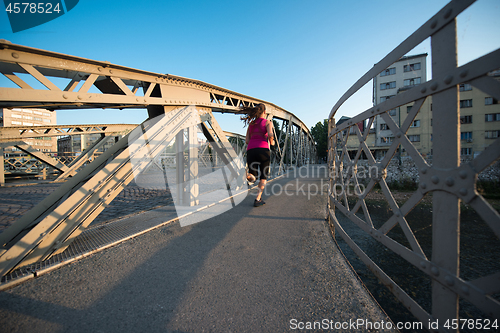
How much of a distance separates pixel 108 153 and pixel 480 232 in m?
5.61

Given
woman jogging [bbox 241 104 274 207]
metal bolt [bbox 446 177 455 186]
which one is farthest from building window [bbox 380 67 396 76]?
woman jogging [bbox 241 104 274 207]

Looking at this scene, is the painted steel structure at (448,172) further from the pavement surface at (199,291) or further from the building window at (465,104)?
the pavement surface at (199,291)

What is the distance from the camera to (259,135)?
4.29m

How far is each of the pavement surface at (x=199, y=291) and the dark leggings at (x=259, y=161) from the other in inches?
71.8

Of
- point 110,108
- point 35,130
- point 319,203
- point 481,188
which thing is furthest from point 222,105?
point 35,130

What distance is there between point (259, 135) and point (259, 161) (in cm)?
56

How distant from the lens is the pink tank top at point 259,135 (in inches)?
168

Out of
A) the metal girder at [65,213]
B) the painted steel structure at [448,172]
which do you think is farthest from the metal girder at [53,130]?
the painted steel structure at [448,172]

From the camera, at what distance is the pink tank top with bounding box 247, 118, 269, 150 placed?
14.0ft

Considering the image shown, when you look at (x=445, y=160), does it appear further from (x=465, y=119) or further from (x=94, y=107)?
(x=94, y=107)

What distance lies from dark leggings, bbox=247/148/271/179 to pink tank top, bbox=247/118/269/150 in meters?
0.10

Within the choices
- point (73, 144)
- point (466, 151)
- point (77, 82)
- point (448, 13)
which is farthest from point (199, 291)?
point (73, 144)

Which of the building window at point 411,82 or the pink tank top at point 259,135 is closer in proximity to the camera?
the building window at point 411,82

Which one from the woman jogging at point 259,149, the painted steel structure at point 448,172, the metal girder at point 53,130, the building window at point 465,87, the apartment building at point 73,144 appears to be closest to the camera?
the painted steel structure at point 448,172
